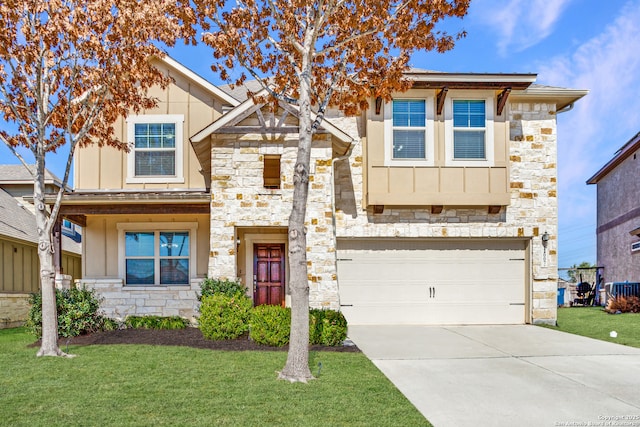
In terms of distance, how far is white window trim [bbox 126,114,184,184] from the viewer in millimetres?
13367

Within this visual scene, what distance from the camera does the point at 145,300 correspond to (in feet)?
42.4

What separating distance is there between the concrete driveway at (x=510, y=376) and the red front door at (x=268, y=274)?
8.85 ft

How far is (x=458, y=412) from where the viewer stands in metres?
5.66

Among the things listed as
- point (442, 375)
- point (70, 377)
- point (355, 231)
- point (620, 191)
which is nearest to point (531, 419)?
point (442, 375)

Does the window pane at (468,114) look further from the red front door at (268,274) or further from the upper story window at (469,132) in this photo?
the red front door at (268,274)

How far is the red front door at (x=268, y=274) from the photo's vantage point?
13531mm

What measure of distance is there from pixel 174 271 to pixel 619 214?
1913 centimetres

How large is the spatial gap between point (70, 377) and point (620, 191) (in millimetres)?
22906

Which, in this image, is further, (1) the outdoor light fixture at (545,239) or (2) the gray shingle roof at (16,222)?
(2) the gray shingle roof at (16,222)

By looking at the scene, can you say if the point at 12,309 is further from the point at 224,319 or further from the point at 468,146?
the point at 468,146

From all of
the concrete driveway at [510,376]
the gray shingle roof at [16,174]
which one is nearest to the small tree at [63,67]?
the concrete driveway at [510,376]

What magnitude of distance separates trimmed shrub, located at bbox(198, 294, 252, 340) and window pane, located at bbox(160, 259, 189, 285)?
3.51 metres

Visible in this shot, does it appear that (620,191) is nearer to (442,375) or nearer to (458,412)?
(442,375)

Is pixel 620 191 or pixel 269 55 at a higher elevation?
pixel 269 55
